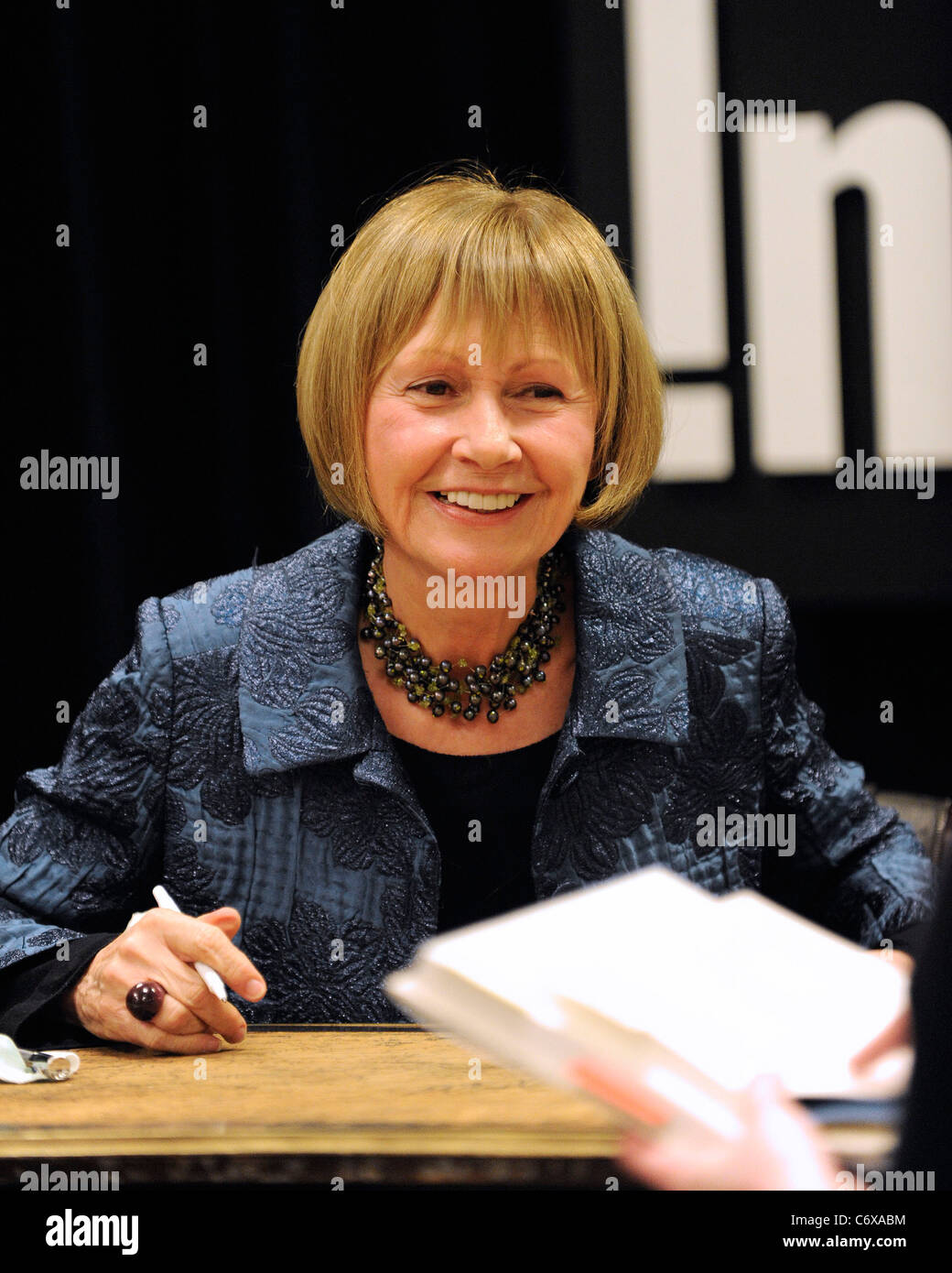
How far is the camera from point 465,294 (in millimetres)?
1584

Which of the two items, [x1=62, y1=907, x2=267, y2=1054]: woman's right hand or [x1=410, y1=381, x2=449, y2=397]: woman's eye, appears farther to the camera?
[x1=410, y1=381, x2=449, y2=397]: woman's eye

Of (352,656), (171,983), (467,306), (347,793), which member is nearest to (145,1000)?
(171,983)

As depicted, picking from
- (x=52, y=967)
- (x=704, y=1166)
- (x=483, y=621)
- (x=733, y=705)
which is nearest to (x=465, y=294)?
(x=483, y=621)

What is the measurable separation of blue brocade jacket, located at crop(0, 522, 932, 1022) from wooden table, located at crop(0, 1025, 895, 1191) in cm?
50

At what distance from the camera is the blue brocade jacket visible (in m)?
1.61

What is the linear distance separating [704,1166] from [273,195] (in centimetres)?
201

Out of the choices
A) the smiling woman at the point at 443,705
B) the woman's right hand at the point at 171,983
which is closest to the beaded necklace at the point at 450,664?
the smiling woman at the point at 443,705

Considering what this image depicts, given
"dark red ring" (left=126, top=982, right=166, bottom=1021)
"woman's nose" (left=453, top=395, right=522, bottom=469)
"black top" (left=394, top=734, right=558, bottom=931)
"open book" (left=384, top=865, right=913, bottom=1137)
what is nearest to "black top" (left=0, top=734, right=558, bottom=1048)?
"black top" (left=394, top=734, right=558, bottom=931)

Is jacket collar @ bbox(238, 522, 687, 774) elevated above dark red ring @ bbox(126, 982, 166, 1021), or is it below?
above

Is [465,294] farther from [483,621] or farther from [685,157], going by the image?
[685,157]

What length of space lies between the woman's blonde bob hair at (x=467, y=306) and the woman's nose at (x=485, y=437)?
2.7 inches

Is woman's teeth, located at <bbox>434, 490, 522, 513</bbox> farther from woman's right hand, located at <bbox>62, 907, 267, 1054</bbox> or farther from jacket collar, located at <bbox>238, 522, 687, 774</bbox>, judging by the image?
woman's right hand, located at <bbox>62, 907, 267, 1054</bbox>

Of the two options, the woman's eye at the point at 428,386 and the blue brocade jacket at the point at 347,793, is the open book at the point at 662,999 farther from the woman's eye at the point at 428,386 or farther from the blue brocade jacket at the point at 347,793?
the woman's eye at the point at 428,386

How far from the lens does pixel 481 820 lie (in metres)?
1.68
